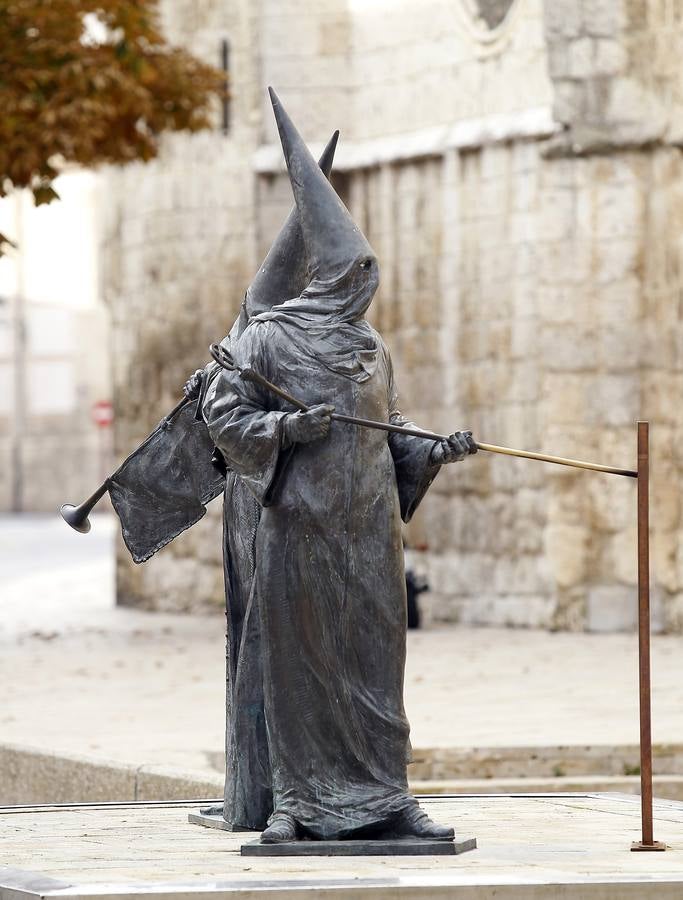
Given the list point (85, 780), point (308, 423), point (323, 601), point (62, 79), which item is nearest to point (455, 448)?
point (308, 423)

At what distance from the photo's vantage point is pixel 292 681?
7.13 meters

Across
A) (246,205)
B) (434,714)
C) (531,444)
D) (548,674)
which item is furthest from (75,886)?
(246,205)

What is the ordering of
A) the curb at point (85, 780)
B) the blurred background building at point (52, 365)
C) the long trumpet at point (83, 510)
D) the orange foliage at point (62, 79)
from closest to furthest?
1. the long trumpet at point (83, 510)
2. the curb at point (85, 780)
3. the orange foliage at point (62, 79)
4. the blurred background building at point (52, 365)

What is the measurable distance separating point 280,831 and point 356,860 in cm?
29

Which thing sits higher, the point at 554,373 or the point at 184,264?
the point at 184,264

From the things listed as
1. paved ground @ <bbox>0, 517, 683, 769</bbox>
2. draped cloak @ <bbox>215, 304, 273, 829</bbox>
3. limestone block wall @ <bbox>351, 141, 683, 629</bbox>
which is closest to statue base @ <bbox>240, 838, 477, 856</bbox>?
draped cloak @ <bbox>215, 304, 273, 829</bbox>

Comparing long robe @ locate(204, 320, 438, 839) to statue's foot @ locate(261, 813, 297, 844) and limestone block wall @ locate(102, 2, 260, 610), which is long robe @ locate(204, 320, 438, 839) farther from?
limestone block wall @ locate(102, 2, 260, 610)

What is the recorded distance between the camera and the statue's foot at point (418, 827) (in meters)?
7.01

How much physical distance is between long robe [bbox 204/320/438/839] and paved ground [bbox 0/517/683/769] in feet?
9.89

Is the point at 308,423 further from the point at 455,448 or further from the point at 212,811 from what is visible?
the point at 212,811

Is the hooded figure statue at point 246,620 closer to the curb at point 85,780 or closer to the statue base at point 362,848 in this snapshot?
the statue base at point 362,848

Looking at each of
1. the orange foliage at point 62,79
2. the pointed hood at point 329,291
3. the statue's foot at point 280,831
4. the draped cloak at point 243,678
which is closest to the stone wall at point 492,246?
the orange foliage at point 62,79

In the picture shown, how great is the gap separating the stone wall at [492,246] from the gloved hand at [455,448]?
1047 centimetres

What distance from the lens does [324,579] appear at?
23.4 ft
